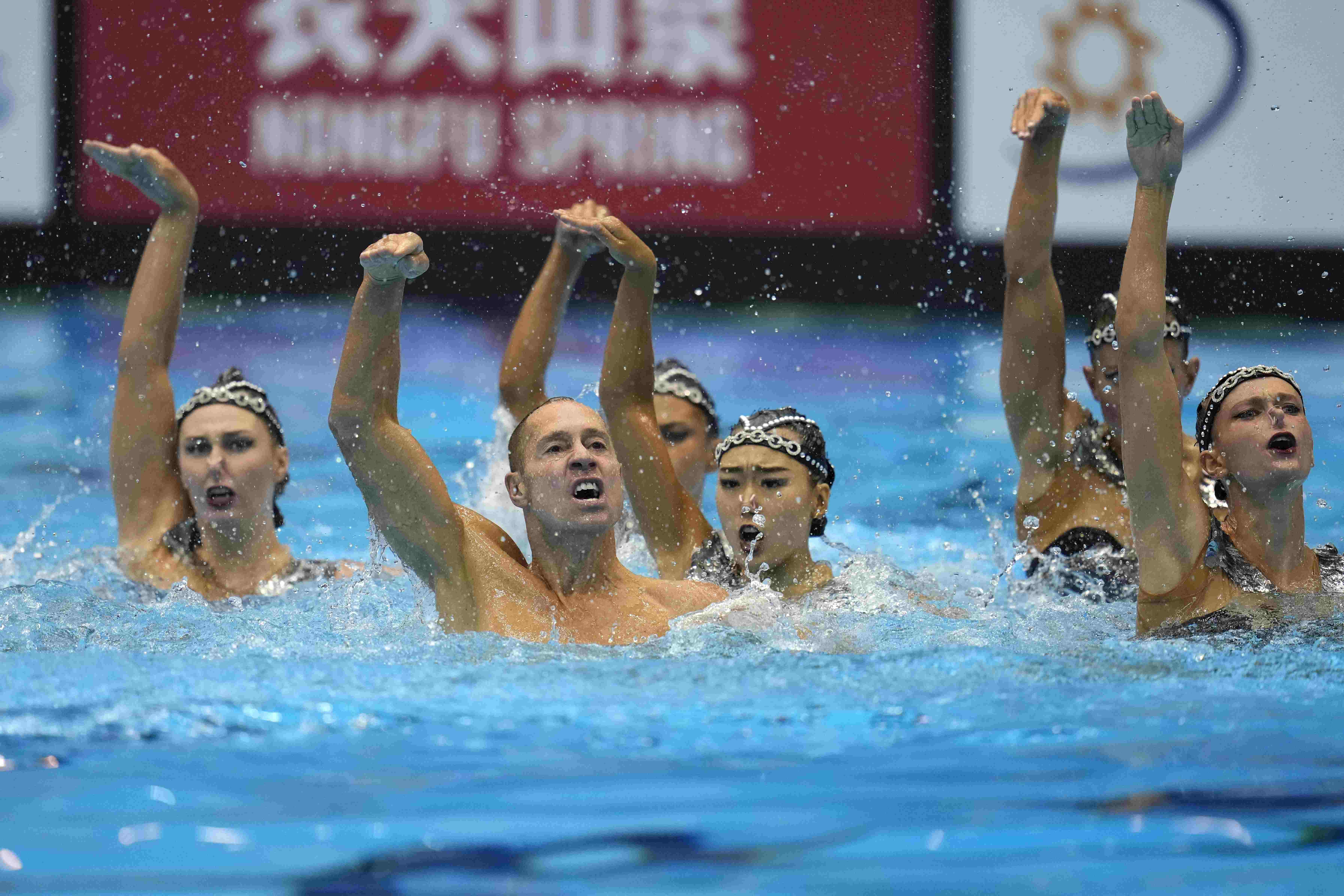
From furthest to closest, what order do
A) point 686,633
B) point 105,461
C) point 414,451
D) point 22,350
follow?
point 22,350 < point 105,461 < point 686,633 < point 414,451

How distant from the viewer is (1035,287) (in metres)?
4.26

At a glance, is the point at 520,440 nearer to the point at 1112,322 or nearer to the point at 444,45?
the point at 1112,322

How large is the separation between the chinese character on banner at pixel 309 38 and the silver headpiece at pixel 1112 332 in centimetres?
554

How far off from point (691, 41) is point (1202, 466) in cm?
583

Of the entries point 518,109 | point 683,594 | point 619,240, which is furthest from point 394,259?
point 518,109

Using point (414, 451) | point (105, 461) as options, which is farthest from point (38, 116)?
point (414, 451)

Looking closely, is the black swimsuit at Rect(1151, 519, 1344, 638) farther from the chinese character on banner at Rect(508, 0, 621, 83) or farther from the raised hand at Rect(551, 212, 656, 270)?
Answer: the chinese character on banner at Rect(508, 0, 621, 83)

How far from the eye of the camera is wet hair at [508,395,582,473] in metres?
3.65

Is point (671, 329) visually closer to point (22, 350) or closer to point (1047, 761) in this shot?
point (22, 350)

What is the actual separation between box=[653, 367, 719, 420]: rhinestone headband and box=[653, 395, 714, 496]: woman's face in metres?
0.01

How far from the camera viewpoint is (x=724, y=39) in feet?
29.3

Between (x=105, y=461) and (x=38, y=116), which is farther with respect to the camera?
(x=38, y=116)

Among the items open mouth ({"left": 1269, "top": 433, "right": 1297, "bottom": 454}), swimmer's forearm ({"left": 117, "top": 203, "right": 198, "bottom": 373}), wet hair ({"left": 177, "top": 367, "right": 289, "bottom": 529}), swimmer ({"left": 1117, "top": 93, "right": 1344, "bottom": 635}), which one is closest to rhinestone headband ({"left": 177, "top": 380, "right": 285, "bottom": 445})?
wet hair ({"left": 177, "top": 367, "right": 289, "bottom": 529})

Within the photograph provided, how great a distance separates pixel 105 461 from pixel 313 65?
9.17 feet
